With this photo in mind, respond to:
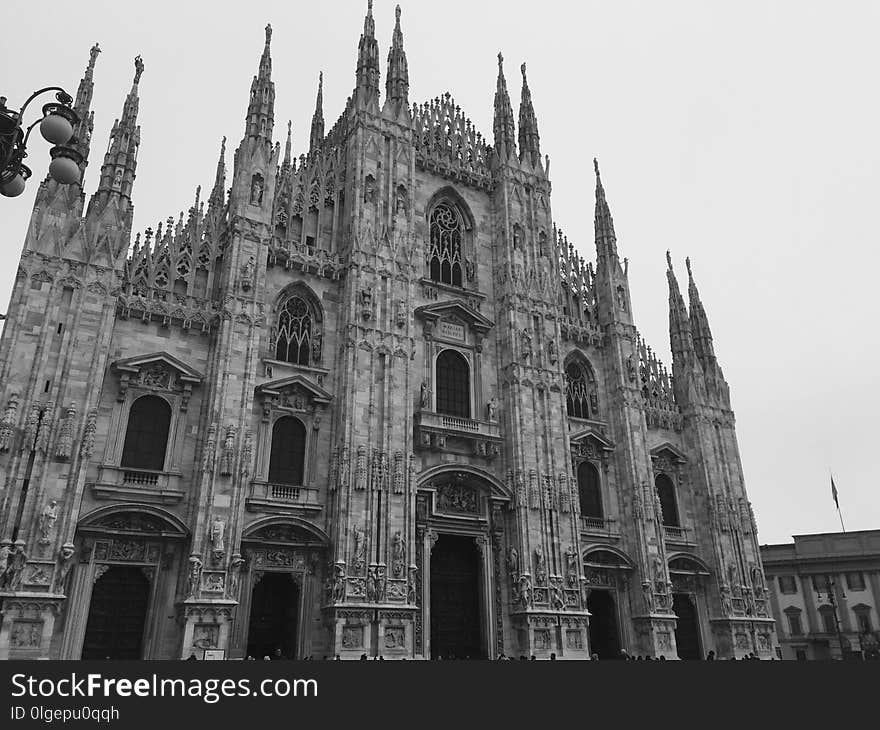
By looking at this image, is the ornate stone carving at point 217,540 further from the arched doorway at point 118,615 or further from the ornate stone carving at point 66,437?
the ornate stone carving at point 66,437

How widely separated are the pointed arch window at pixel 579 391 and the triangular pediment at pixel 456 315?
502 cm

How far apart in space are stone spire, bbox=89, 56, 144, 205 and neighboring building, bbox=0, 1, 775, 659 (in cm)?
10

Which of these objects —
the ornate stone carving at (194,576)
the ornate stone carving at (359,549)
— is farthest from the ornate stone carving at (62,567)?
the ornate stone carving at (359,549)

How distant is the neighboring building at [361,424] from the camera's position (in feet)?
65.8

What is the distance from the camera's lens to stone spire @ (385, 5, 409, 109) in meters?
31.3

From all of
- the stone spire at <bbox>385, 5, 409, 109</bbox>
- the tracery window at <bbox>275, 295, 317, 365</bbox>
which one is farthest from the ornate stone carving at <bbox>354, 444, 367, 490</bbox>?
the stone spire at <bbox>385, 5, 409, 109</bbox>

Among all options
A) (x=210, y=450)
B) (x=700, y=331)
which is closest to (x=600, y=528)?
(x=700, y=331)

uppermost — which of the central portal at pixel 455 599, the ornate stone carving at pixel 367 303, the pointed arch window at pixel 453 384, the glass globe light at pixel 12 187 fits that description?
the ornate stone carving at pixel 367 303

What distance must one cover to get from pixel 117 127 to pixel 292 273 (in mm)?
7856

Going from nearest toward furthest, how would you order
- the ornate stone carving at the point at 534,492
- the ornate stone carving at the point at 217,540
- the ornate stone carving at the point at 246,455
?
the ornate stone carving at the point at 217,540 < the ornate stone carving at the point at 246,455 < the ornate stone carving at the point at 534,492

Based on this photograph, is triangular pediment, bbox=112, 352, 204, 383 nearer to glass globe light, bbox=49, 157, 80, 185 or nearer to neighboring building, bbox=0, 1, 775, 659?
neighboring building, bbox=0, 1, 775, 659

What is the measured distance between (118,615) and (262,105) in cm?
1940

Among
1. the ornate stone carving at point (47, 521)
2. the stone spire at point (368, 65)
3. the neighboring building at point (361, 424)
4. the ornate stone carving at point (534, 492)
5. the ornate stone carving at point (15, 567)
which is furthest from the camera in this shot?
the stone spire at point (368, 65)

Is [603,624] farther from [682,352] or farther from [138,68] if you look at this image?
[138,68]
